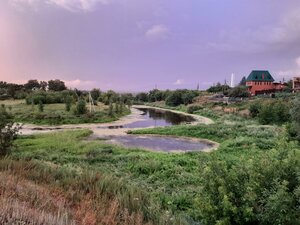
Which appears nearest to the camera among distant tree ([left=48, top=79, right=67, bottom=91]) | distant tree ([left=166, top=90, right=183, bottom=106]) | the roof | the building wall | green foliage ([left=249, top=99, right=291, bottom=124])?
green foliage ([left=249, top=99, right=291, bottom=124])

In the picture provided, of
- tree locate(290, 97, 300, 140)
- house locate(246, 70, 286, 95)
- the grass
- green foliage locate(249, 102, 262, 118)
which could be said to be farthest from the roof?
tree locate(290, 97, 300, 140)

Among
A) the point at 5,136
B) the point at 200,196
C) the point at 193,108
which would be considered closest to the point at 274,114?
the point at 193,108

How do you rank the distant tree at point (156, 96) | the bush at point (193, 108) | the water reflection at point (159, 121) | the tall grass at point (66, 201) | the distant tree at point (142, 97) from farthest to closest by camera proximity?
the distant tree at point (142, 97) → the distant tree at point (156, 96) → the bush at point (193, 108) → the water reflection at point (159, 121) → the tall grass at point (66, 201)

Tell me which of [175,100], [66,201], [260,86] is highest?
[260,86]

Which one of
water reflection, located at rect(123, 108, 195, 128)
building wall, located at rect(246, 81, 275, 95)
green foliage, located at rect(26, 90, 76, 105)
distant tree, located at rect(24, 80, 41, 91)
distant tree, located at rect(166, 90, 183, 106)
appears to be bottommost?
water reflection, located at rect(123, 108, 195, 128)

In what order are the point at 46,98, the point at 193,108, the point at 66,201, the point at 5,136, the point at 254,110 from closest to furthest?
the point at 66,201 → the point at 5,136 → the point at 254,110 → the point at 46,98 → the point at 193,108

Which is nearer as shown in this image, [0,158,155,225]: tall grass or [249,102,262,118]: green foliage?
[0,158,155,225]: tall grass

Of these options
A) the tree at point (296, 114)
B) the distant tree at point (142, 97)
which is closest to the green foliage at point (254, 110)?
the tree at point (296, 114)

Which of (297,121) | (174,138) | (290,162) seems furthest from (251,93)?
(290,162)

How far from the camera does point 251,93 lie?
71.8m

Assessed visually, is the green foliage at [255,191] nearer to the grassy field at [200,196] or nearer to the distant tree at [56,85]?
the grassy field at [200,196]

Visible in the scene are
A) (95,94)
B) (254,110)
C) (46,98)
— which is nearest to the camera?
(254,110)

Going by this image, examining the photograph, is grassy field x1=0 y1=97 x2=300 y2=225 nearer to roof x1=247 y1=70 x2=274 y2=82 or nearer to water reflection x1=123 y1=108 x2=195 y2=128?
water reflection x1=123 y1=108 x2=195 y2=128

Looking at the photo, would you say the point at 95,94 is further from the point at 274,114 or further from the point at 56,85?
the point at 274,114
